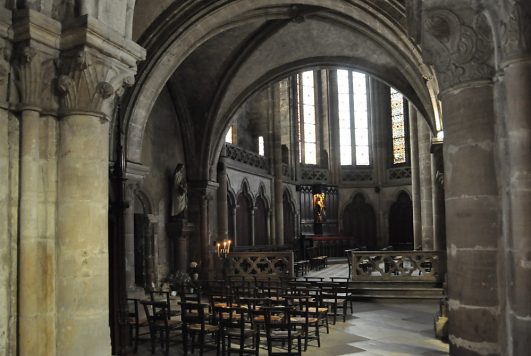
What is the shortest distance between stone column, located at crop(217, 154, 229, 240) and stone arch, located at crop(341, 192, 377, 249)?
37.2 ft

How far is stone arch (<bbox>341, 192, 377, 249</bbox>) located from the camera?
2936 cm

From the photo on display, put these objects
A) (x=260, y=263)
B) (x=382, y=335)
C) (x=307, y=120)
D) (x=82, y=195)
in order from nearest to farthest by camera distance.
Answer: (x=82, y=195)
(x=382, y=335)
(x=260, y=263)
(x=307, y=120)

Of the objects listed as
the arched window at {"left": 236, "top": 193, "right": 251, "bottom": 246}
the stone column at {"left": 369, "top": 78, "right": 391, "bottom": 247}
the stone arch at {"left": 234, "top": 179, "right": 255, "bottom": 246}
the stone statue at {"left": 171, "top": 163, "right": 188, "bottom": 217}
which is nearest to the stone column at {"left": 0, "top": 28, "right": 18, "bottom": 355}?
the stone statue at {"left": 171, "top": 163, "right": 188, "bottom": 217}

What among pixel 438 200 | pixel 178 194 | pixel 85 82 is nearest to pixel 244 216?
pixel 178 194

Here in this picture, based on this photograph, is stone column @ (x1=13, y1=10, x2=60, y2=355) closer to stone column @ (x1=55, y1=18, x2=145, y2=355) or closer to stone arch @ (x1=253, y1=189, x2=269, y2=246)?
stone column @ (x1=55, y1=18, x2=145, y2=355)

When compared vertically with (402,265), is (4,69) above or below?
above

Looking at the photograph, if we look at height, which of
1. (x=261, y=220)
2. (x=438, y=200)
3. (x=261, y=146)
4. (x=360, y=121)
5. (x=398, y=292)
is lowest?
(x=398, y=292)

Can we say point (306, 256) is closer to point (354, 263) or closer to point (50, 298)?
point (354, 263)

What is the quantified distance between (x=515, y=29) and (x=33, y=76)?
12.9 ft

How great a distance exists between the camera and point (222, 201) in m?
19.4

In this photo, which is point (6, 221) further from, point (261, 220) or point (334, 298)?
point (261, 220)

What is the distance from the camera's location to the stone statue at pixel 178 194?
52.9ft

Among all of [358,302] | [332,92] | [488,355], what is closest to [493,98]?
[488,355]

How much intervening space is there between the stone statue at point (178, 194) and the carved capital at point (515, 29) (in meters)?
13.2
